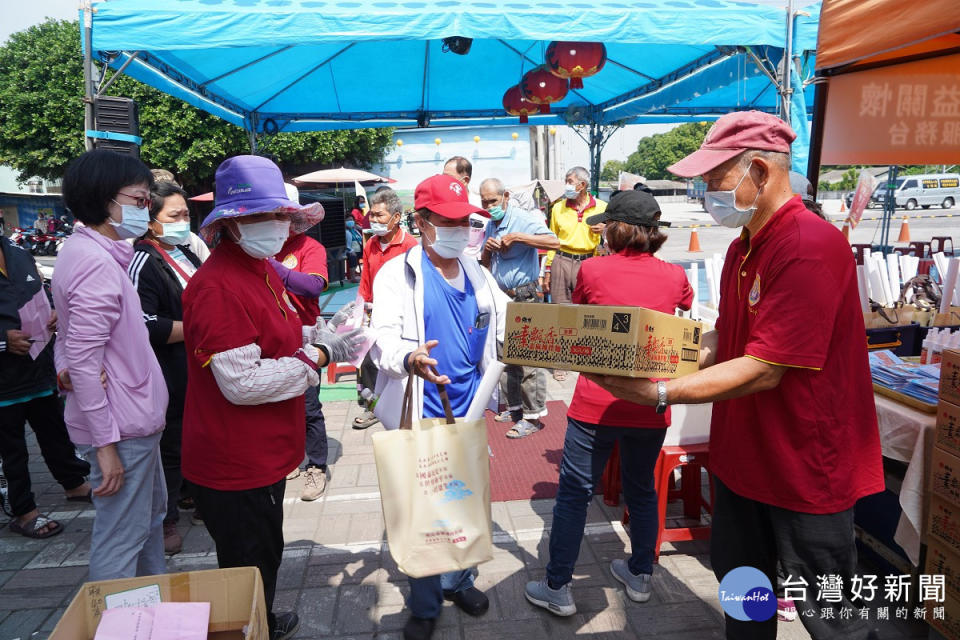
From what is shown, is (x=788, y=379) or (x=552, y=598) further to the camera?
(x=552, y=598)

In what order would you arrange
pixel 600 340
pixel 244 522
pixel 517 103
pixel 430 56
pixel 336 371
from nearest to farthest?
pixel 600 340, pixel 244 522, pixel 336 371, pixel 517 103, pixel 430 56

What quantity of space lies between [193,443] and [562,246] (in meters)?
4.37

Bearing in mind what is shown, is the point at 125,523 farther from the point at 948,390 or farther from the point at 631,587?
Result: the point at 948,390

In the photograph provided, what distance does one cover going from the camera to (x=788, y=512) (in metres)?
1.90

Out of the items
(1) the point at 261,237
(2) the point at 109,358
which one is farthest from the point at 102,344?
(1) the point at 261,237

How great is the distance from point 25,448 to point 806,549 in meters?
4.20

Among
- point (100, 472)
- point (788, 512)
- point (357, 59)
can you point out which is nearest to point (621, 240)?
point (788, 512)

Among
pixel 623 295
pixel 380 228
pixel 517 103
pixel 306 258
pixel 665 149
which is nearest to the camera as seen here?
pixel 623 295

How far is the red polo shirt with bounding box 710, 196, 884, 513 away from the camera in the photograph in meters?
1.72

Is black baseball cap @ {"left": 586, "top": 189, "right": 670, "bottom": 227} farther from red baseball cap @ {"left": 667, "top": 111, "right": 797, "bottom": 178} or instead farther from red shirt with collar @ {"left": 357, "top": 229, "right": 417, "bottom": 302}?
red shirt with collar @ {"left": 357, "top": 229, "right": 417, "bottom": 302}

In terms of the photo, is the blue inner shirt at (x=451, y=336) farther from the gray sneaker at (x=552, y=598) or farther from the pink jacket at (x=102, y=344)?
the pink jacket at (x=102, y=344)

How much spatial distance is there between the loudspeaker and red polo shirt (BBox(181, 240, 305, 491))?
3.27 metres

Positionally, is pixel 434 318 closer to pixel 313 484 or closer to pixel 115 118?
pixel 313 484

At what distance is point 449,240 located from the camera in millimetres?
2539
